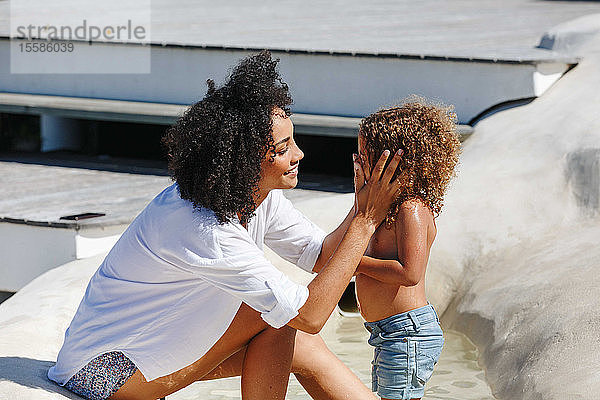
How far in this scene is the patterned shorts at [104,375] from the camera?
9.29 ft

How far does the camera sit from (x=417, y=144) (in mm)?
2932

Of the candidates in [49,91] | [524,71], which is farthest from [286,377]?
[49,91]

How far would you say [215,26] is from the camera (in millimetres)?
8555

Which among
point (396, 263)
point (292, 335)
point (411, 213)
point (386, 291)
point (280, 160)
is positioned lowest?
point (292, 335)

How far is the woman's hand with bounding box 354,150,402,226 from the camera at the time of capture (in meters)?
2.82

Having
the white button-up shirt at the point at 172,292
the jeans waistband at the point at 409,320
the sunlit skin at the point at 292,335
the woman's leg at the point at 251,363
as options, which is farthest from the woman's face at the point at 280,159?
the jeans waistband at the point at 409,320

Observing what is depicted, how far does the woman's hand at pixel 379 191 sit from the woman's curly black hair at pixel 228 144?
1.11 ft

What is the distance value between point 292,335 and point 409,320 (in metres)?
0.40

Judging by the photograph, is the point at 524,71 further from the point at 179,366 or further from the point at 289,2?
the point at 289,2

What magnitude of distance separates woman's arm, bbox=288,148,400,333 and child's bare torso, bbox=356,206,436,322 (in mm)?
185

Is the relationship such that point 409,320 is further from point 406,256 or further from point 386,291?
point 406,256

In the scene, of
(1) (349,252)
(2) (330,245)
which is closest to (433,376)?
(2) (330,245)

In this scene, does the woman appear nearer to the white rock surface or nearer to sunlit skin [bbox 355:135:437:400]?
sunlit skin [bbox 355:135:437:400]

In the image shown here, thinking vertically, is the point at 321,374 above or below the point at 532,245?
below
